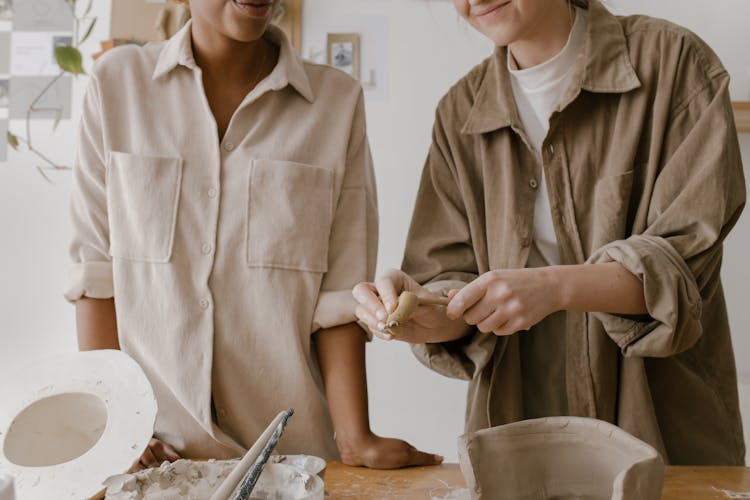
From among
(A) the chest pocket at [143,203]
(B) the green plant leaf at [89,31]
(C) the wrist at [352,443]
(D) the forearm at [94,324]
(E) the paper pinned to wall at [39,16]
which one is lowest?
(C) the wrist at [352,443]

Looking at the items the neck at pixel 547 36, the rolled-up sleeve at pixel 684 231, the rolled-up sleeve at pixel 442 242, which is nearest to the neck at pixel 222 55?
the rolled-up sleeve at pixel 442 242

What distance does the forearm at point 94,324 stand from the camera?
138 centimetres

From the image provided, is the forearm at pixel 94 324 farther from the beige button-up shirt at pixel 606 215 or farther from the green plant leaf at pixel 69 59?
the green plant leaf at pixel 69 59

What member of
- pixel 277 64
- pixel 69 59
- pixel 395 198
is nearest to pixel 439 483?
pixel 277 64

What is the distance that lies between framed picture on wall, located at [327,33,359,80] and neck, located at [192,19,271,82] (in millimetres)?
1213

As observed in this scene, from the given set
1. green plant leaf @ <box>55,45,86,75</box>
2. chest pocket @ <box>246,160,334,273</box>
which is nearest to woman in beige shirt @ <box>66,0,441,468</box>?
chest pocket @ <box>246,160,334,273</box>

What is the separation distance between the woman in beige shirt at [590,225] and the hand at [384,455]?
0.18 meters

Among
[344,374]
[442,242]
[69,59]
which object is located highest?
[69,59]

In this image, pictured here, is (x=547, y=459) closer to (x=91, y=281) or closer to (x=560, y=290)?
(x=560, y=290)

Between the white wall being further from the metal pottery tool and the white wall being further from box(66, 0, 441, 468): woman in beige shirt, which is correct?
the metal pottery tool

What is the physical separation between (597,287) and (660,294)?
0.30 feet

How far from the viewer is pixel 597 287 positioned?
43.9 inches

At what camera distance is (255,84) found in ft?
4.76

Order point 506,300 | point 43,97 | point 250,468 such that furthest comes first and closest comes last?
point 43,97
point 506,300
point 250,468
